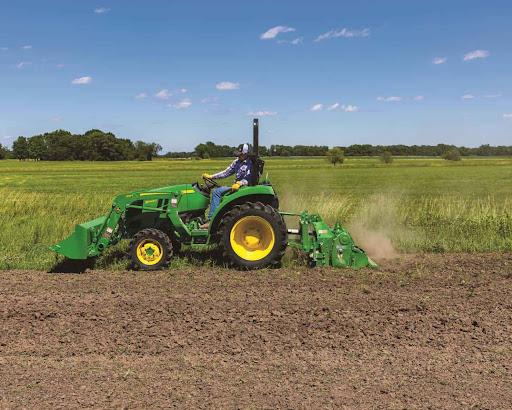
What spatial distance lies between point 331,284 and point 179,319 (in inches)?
86.8

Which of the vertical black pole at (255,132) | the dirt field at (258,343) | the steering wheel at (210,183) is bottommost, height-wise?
the dirt field at (258,343)

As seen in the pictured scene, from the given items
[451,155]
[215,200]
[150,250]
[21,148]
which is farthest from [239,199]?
[21,148]

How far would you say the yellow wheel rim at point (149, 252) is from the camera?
7180 mm

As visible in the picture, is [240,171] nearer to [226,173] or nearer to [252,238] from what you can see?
[226,173]

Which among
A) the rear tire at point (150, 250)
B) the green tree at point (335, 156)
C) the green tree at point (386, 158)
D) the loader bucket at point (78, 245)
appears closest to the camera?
the loader bucket at point (78, 245)

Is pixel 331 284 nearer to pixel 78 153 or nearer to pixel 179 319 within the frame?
pixel 179 319

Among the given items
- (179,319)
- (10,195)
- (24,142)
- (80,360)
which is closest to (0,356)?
(80,360)

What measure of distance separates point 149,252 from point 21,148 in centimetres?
13383

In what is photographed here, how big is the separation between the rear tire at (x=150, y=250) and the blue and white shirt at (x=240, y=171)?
4.09 feet

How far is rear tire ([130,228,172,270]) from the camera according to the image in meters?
7.13

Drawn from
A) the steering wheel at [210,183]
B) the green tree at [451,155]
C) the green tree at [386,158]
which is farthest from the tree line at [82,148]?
the steering wheel at [210,183]

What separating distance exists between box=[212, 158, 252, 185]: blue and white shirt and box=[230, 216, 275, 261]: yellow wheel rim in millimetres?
704

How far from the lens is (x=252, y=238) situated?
7.31 m

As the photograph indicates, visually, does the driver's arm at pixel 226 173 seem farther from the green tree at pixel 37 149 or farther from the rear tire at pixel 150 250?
the green tree at pixel 37 149
